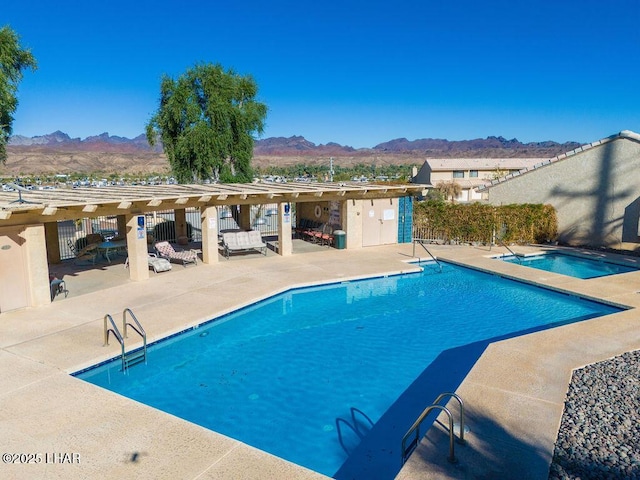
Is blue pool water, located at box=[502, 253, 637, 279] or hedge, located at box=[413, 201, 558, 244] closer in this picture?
blue pool water, located at box=[502, 253, 637, 279]

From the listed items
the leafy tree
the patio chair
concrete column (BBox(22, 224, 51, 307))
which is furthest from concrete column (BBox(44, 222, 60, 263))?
the leafy tree

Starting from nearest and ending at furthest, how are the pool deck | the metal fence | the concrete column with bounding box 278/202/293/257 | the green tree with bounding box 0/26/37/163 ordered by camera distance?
the pool deck, the concrete column with bounding box 278/202/293/257, the metal fence, the green tree with bounding box 0/26/37/163

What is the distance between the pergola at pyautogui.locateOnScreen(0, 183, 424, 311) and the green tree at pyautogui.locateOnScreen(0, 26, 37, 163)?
744cm

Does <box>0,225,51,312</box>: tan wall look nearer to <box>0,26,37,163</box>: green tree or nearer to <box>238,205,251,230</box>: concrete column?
<box>238,205,251,230</box>: concrete column

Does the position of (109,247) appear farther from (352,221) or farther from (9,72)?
(9,72)

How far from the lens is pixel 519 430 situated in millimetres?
6188

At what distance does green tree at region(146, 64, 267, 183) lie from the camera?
32.8m

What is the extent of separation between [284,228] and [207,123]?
18.2 m

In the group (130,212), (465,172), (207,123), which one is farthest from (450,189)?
(130,212)

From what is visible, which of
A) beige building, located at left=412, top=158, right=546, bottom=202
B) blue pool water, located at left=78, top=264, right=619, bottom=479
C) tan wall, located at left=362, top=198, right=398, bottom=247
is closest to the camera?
blue pool water, located at left=78, top=264, right=619, bottom=479

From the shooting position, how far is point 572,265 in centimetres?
1880

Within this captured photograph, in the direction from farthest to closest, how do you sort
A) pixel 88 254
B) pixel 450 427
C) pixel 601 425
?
pixel 88 254 → pixel 601 425 → pixel 450 427

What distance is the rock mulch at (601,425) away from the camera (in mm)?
5414

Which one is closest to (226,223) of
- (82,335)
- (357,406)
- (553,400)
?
(82,335)
